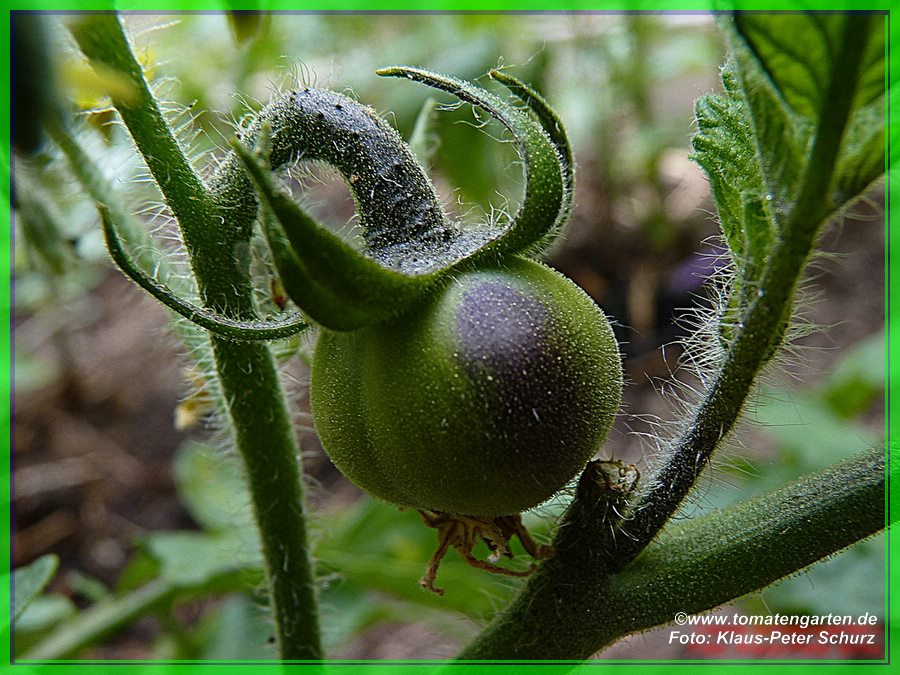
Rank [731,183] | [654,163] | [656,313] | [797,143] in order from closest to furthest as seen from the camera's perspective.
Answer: [797,143] → [731,183] → [656,313] → [654,163]

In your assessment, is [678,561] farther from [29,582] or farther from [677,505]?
[29,582]

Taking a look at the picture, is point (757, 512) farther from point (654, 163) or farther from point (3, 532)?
point (654, 163)

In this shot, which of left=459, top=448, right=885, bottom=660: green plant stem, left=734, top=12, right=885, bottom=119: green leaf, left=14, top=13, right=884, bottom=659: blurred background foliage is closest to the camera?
left=734, top=12, right=885, bottom=119: green leaf

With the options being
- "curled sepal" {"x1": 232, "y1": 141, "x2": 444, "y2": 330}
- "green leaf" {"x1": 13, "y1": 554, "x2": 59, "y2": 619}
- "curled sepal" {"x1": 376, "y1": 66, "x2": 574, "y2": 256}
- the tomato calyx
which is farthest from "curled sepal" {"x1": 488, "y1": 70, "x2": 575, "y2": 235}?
"green leaf" {"x1": 13, "y1": 554, "x2": 59, "y2": 619}

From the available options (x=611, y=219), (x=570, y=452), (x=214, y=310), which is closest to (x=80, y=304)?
(x=611, y=219)

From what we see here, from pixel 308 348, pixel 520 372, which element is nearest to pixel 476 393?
pixel 520 372

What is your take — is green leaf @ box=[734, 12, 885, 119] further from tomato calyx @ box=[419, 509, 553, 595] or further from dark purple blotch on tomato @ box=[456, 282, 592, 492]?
tomato calyx @ box=[419, 509, 553, 595]
